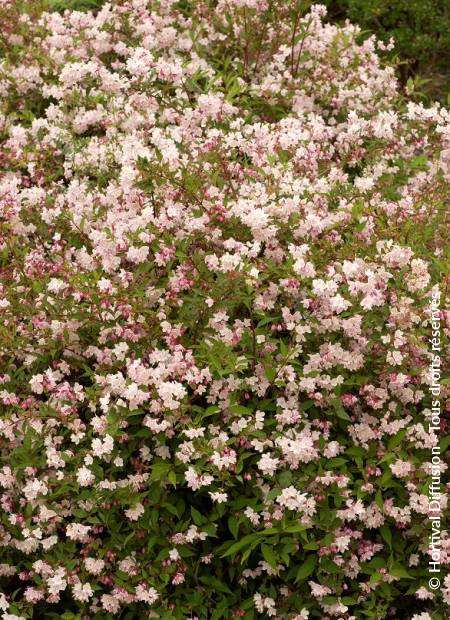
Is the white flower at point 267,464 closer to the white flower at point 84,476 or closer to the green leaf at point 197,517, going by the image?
the green leaf at point 197,517

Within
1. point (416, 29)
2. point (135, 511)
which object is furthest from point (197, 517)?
point (416, 29)

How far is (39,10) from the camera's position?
23.8 ft

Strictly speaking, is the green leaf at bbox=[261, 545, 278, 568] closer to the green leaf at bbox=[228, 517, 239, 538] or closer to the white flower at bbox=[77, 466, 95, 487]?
the green leaf at bbox=[228, 517, 239, 538]

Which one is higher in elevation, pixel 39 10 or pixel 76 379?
pixel 39 10

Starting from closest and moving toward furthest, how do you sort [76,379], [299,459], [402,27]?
[299,459]
[76,379]
[402,27]

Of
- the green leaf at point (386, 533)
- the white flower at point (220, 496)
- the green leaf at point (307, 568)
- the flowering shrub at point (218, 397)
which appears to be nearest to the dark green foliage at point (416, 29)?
the flowering shrub at point (218, 397)

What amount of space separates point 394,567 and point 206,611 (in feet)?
3.18

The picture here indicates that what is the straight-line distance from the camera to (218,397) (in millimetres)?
4285

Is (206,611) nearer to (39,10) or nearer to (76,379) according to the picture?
(76,379)

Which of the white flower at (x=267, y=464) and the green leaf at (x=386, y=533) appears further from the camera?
the green leaf at (x=386, y=533)

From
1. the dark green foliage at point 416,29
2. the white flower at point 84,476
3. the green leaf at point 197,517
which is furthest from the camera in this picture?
the dark green foliage at point 416,29

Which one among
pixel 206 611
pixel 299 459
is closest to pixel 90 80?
pixel 299 459

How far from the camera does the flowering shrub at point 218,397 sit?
13.3ft

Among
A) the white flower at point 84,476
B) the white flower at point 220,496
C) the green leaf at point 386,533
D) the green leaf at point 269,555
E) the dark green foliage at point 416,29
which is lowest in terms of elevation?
the green leaf at point 269,555
